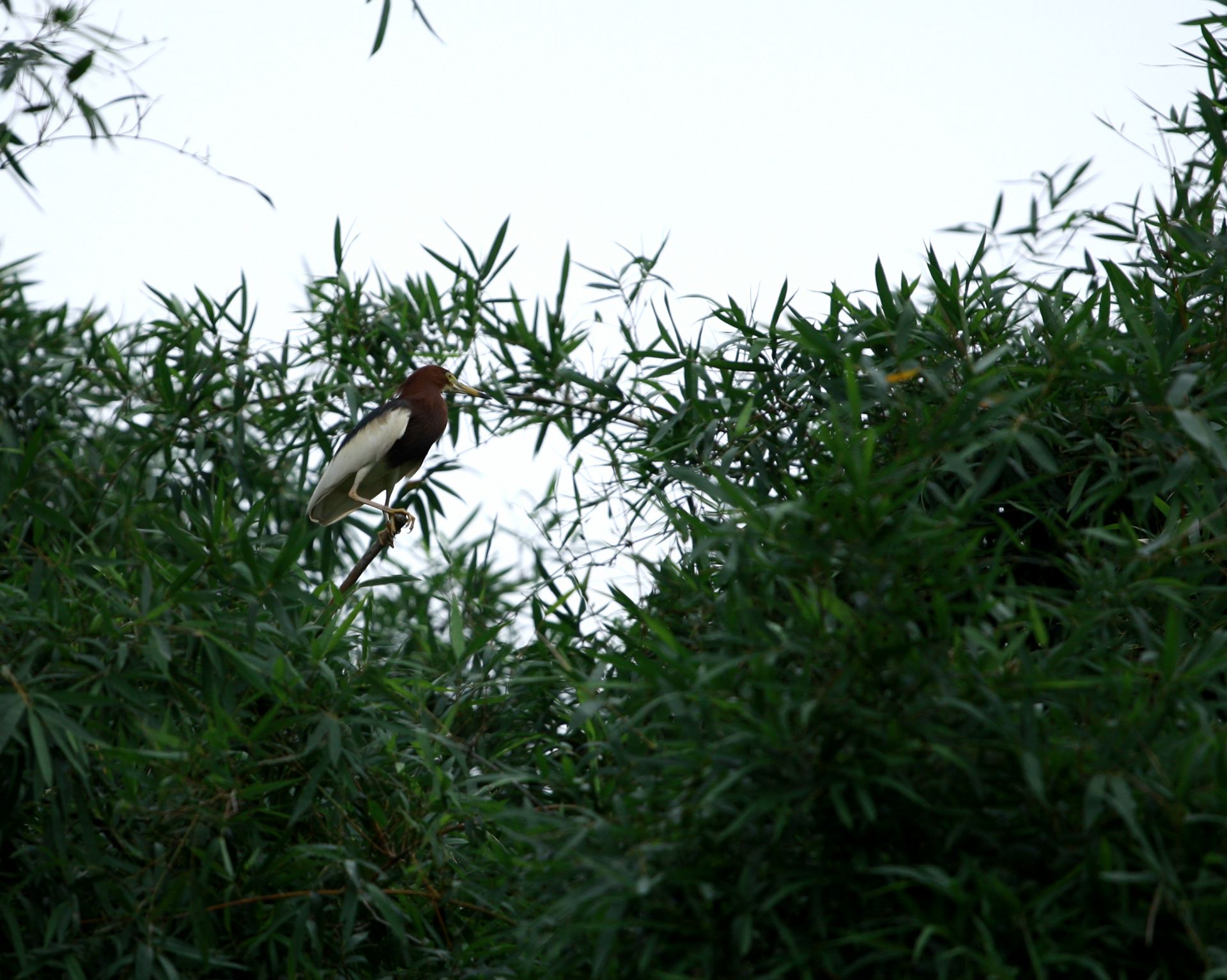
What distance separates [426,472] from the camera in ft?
15.5

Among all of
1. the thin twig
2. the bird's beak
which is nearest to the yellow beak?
the bird's beak

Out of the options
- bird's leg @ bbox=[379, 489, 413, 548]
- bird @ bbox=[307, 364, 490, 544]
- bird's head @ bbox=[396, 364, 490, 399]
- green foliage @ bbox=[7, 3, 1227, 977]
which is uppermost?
bird's head @ bbox=[396, 364, 490, 399]

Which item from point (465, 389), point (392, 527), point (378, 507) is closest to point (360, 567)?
point (392, 527)

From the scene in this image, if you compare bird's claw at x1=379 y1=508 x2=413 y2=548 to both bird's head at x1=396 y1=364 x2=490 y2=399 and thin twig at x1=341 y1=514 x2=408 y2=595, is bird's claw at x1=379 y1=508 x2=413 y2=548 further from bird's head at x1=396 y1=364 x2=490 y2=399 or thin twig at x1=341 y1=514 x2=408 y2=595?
bird's head at x1=396 y1=364 x2=490 y2=399

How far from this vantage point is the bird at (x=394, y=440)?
427 cm

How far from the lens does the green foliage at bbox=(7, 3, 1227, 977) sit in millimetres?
2223

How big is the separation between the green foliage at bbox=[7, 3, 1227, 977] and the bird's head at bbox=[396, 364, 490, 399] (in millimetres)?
280

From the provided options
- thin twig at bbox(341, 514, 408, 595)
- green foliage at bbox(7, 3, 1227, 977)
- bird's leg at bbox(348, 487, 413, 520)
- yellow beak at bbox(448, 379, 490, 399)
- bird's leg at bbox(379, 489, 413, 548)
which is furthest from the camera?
yellow beak at bbox(448, 379, 490, 399)

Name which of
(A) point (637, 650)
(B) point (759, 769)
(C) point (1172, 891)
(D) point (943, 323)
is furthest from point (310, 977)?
(D) point (943, 323)

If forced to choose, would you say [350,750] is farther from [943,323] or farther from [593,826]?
[943,323]

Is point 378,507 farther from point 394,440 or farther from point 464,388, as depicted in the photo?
point 464,388

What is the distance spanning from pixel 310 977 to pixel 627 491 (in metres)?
1.51

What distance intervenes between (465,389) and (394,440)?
1.04ft

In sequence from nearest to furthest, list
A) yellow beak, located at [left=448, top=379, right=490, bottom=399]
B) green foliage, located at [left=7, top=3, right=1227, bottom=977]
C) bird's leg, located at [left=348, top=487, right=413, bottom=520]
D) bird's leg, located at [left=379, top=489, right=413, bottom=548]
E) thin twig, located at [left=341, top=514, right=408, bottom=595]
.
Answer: green foliage, located at [left=7, top=3, right=1227, bottom=977] → thin twig, located at [left=341, top=514, right=408, bottom=595] → bird's leg, located at [left=379, top=489, right=413, bottom=548] → bird's leg, located at [left=348, top=487, right=413, bottom=520] → yellow beak, located at [left=448, top=379, right=490, bottom=399]
